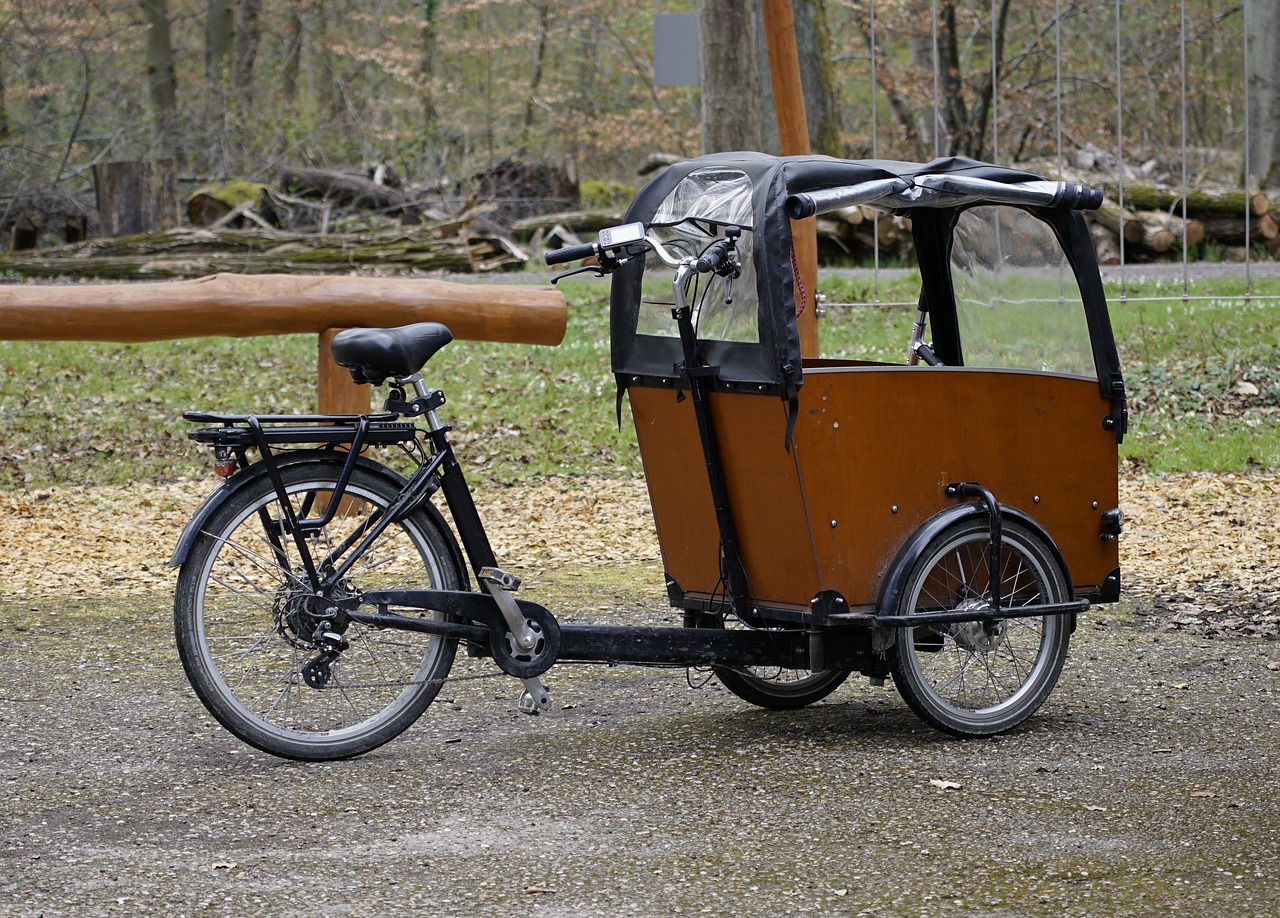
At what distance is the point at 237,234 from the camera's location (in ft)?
55.3

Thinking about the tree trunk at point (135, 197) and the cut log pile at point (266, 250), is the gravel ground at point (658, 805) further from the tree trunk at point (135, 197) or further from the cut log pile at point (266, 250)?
the tree trunk at point (135, 197)

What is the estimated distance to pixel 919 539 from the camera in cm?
429

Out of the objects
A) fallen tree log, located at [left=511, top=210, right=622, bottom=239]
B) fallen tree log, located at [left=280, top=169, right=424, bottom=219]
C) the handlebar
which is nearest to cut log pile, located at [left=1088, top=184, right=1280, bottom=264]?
fallen tree log, located at [left=511, top=210, right=622, bottom=239]

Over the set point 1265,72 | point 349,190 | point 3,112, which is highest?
point 3,112

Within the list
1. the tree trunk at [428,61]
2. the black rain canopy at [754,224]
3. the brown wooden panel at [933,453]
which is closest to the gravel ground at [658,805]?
the brown wooden panel at [933,453]

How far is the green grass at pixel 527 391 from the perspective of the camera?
9852 mm

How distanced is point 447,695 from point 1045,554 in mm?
1880

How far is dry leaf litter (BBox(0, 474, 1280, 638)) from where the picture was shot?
6.43 metres

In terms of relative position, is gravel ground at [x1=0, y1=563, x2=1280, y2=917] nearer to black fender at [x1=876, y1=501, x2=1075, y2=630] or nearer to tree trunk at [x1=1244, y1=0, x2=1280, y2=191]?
black fender at [x1=876, y1=501, x2=1075, y2=630]

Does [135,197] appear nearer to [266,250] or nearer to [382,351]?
[266,250]

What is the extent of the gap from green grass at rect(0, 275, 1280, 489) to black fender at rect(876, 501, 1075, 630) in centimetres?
515

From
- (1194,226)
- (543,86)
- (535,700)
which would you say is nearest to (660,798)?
(535,700)

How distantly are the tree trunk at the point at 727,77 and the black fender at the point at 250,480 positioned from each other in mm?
7570

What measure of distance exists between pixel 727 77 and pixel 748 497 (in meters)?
7.64
